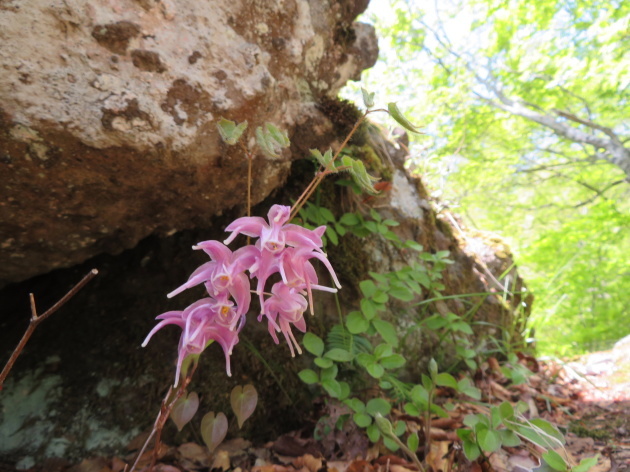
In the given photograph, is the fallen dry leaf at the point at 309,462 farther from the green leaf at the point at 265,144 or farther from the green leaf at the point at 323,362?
the green leaf at the point at 265,144

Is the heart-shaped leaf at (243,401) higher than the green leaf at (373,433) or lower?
higher

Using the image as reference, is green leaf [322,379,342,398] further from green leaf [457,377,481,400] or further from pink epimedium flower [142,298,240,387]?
pink epimedium flower [142,298,240,387]

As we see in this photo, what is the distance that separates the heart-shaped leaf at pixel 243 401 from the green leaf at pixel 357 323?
528 mm

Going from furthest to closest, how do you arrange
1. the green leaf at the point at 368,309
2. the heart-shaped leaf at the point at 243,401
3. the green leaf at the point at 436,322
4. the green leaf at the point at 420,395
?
1. the green leaf at the point at 436,322
2. the green leaf at the point at 368,309
3. the green leaf at the point at 420,395
4. the heart-shaped leaf at the point at 243,401

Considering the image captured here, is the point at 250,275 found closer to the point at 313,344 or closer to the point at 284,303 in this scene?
the point at 284,303

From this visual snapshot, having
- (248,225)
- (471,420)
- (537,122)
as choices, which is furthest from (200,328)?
(537,122)

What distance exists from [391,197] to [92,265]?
186 cm

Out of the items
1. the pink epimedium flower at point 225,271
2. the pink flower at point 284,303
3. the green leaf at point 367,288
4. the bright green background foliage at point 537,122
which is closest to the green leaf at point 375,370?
the green leaf at point 367,288

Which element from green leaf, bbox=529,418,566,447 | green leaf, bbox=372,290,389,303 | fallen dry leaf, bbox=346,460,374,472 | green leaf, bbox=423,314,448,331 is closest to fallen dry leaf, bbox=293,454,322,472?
fallen dry leaf, bbox=346,460,374,472

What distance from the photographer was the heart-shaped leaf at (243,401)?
108 centimetres

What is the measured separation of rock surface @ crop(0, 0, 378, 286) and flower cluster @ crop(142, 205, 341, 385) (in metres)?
0.57

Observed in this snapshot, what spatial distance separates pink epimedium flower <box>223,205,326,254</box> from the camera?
0.77 metres

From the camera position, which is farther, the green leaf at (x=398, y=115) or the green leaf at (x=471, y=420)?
the green leaf at (x=471, y=420)

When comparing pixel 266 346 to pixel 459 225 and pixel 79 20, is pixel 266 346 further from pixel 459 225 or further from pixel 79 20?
pixel 459 225
